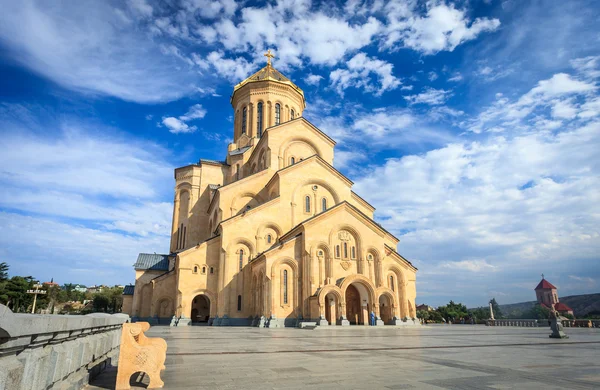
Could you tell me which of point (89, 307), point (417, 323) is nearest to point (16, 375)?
point (417, 323)

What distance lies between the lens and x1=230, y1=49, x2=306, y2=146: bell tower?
140 feet

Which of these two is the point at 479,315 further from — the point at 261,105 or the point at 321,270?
the point at 261,105

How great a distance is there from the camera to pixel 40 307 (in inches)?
2222

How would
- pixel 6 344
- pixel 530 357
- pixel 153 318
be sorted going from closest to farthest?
pixel 6 344 → pixel 530 357 → pixel 153 318

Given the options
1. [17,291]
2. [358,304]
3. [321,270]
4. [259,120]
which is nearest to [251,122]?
[259,120]

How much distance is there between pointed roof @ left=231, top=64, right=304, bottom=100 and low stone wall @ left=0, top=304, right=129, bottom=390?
1601 inches

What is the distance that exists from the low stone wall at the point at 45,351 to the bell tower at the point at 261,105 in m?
37.7

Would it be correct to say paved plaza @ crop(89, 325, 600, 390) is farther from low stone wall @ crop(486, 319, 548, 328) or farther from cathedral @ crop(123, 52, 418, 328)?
low stone wall @ crop(486, 319, 548, 328)

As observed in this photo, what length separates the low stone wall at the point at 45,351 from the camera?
2740 millimetres

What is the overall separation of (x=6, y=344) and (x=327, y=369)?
5.58 metres

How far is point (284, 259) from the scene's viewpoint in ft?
86.0

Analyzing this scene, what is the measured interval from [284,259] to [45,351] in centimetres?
2280

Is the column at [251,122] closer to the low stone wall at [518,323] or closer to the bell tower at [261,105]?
the bell tower at [261,105]

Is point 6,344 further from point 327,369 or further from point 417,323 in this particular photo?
point 417,323
